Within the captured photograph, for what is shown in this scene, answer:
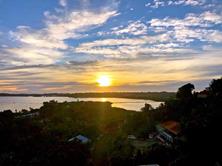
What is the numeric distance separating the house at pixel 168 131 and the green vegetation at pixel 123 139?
0.75 metres

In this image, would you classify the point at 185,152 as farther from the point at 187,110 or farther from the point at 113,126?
the point at 113,126

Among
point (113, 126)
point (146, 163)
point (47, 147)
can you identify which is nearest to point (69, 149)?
point (47, 147)

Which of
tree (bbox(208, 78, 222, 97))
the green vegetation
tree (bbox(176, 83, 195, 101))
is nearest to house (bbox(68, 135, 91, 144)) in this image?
the green vegetation

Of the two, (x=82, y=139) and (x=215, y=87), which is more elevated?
(x=215, y=87)

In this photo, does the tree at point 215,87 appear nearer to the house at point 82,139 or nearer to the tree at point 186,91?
the tree at point 186,91

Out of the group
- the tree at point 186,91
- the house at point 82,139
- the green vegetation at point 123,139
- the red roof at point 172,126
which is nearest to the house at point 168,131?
the red roof at point 172,126

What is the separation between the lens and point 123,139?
1475 inches

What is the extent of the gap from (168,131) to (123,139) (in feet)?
15.6

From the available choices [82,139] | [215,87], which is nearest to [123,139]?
[82,139]

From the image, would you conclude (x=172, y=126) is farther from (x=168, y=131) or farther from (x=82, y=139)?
(x=82, y=139)

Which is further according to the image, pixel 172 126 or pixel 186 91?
pixel 186 91

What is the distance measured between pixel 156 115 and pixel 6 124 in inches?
717

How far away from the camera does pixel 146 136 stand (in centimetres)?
4216

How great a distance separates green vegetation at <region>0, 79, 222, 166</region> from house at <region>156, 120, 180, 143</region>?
75cm
